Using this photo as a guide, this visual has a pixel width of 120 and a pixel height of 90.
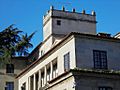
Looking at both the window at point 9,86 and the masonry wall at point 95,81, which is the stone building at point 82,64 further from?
the window at point 9,86

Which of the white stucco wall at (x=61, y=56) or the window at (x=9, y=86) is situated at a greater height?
the white stucco wall at (x=61, y=56)

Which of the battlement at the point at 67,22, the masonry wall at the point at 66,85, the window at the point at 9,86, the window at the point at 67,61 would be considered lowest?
the masonry wall at the point at 66,85

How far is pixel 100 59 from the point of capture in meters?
34.6

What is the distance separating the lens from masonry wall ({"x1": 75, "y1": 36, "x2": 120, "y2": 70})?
3366cm

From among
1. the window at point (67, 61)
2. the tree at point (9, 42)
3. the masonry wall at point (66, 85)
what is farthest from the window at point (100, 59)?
the tree at point (9, 42)

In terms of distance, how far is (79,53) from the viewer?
33.7 metres

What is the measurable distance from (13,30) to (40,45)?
37.2 meters

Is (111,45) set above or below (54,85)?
above

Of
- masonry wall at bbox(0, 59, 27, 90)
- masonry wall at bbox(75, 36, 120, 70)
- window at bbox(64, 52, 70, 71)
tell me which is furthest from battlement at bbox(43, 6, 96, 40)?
masonry wall at bbox(75, 36, 120, 70)

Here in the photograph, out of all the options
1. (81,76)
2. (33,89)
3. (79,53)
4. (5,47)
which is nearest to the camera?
(5,47)

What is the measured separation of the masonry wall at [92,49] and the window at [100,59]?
0.32 meters

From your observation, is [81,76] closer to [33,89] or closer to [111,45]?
[111,45]

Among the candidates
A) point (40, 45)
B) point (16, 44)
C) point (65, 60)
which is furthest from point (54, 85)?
point (40, 45)

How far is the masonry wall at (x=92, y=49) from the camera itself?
33656 millimetres
